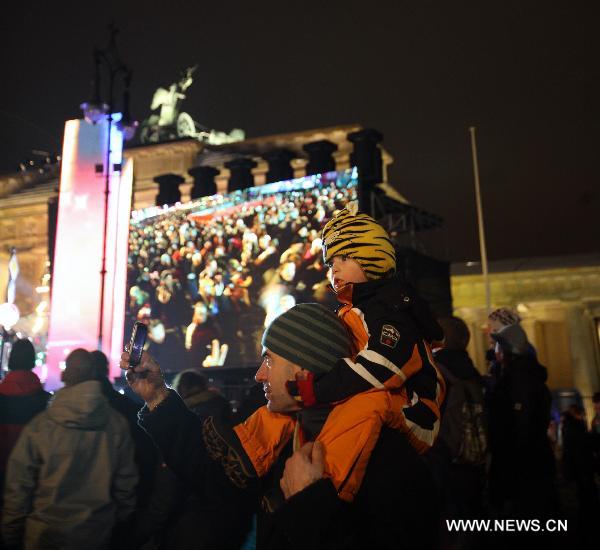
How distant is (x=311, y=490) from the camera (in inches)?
59.4

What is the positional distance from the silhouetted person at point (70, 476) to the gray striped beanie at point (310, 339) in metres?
2.40

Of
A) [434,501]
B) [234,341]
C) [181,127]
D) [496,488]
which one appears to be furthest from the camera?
[181,127]

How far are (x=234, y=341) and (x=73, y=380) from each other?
1205 cm

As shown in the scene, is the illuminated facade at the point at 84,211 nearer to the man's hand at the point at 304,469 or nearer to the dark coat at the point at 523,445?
the dark coat at the point at 523,445

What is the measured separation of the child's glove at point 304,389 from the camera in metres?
1.65

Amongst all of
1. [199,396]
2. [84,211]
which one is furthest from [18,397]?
[84,211]

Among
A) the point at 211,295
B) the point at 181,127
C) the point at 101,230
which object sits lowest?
the point at 211,295

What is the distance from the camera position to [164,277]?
57.3 feet

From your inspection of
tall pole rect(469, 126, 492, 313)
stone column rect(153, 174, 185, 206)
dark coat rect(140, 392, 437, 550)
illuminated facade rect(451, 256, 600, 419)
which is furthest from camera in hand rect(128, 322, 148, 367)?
illuminated facade rect(451, 256, 600, 419)

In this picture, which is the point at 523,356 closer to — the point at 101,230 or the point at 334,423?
the point at 334,423

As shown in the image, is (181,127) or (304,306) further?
(181,127)

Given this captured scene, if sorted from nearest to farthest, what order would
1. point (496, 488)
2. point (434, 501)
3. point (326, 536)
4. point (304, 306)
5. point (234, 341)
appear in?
point (326, 536) → point (434, 501) → point (304, 306) → point (496, 488) → point (234, 341)

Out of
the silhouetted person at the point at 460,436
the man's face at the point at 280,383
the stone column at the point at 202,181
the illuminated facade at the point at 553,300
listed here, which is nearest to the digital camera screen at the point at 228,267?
the stone column at the point at 202,181

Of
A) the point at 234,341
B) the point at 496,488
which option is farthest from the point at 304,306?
the point at 234,341
